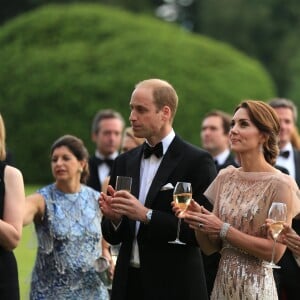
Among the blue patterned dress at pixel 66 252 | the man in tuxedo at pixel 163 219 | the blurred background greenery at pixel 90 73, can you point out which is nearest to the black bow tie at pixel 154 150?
the man in tuxedo at pixel 163 219

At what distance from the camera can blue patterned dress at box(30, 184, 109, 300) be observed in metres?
8.18

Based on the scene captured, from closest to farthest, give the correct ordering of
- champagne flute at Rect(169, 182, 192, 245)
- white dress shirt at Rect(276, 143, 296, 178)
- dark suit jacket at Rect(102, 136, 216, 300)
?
champagne flute at Rect(169, 182, 192, 245) < dark suit jacket at Rect(102, 136, 216, 300) < white dress shirt at Rect(276, 143, 296, 178)

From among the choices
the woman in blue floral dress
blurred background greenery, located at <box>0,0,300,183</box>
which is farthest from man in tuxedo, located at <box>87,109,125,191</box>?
blurred background greenery, located at <box>0,0,300,183</box>

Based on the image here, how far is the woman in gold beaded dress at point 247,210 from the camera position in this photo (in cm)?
617

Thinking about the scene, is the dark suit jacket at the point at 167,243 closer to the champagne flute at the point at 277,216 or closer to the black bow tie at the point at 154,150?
the black bow tie at the point at 154,150

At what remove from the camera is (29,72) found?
32.3 meters

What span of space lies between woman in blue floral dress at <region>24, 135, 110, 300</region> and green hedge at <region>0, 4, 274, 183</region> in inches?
858

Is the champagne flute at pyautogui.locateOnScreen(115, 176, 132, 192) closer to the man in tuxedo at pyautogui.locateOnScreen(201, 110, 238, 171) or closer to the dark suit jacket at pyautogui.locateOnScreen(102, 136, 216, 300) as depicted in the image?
the dark suit jacket at pyautogui.locateOnScreen(102, 136, 216, 300)

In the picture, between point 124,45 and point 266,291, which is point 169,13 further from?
point 266,291

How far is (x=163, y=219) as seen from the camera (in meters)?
6.52

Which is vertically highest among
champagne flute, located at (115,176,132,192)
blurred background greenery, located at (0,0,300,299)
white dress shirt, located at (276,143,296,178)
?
blurred background greenery, located at (0,0,300,299)

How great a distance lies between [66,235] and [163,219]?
1884 mm

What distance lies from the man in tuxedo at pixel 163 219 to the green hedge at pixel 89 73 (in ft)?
77.4

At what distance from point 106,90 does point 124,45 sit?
75.0 inches
